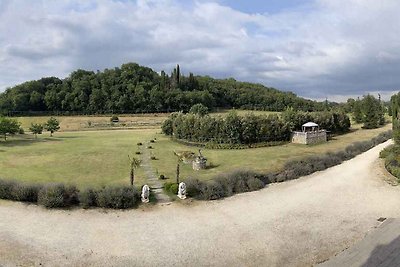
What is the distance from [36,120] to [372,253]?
72.9 metres

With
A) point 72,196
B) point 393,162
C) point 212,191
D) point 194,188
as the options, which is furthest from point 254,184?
point 393,162

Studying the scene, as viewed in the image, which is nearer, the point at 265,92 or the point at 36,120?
the point at 36,120

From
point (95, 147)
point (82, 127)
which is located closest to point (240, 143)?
point (95, 147)

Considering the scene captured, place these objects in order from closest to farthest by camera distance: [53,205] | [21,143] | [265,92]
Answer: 1. [53,205]
2. [21,143]
3. [265,92]

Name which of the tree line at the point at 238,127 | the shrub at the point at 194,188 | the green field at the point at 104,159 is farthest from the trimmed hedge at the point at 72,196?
the tree line at the point at 238,127

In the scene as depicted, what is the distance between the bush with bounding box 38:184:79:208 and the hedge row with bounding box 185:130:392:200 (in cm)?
615

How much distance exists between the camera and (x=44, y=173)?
1063 inches

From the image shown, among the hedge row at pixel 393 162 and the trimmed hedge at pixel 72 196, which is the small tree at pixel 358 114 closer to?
the hedge row at pixel 393 162

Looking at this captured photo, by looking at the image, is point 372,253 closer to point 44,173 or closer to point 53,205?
point 53,205

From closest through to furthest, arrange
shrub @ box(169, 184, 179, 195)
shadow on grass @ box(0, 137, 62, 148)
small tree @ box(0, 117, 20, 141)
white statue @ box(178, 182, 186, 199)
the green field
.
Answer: white statue @ box(178, 182, 186, 199), shrub @ box(169, 184, 179, 195), the green field, shadow on grass @ box(0, 137, 62, 148), small tree @ box(0, 117, 20, 141)

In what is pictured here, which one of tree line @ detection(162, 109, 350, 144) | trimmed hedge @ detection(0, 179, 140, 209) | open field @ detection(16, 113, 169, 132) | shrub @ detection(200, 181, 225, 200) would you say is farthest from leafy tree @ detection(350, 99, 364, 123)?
trimmed hedge @ detection(0, 179, 140, 209)

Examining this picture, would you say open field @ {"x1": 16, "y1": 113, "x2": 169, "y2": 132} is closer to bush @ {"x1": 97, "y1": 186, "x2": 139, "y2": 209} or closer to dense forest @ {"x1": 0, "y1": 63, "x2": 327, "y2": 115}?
dense forest @ {"x1": 0, "y1": 63, "x2": 327, "y2": 115}

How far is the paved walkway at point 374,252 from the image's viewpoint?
13797 mm

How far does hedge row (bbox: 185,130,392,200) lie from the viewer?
2192 centimetres
